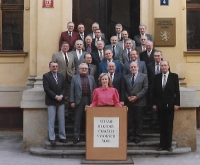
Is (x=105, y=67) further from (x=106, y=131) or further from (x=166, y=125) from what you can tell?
(x=166, y=125)

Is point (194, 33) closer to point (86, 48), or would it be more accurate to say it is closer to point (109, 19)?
point (109, 19)

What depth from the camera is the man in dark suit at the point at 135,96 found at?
32.6 ft

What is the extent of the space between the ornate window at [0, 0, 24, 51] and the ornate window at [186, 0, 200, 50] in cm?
493

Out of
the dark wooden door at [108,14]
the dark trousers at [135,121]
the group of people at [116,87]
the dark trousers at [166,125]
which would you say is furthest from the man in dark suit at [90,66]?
the dark wooden door at [108,14]

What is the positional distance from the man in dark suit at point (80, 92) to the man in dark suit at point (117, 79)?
0.47 m

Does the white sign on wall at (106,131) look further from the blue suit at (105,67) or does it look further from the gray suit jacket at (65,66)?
the gray suit jacket at (65,66)

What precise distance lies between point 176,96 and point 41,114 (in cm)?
321

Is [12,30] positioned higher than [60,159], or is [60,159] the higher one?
[12,30]

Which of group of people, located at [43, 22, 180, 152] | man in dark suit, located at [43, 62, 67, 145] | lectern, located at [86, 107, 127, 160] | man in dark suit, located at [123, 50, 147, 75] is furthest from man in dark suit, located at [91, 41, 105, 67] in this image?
lectern, located at [86, 107, 127, 160]

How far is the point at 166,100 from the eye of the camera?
974cm

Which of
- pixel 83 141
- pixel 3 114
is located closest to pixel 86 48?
pixel 83 141

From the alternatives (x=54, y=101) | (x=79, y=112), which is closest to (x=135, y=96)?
(x=79, y=112)

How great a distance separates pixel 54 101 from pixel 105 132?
1451 millimetres

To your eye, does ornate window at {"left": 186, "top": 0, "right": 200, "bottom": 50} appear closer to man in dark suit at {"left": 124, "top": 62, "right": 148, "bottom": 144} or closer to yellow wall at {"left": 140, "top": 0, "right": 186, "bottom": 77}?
yellow wall at {"left": 140, "top": 0, "right": 186, "bottom": 77}
